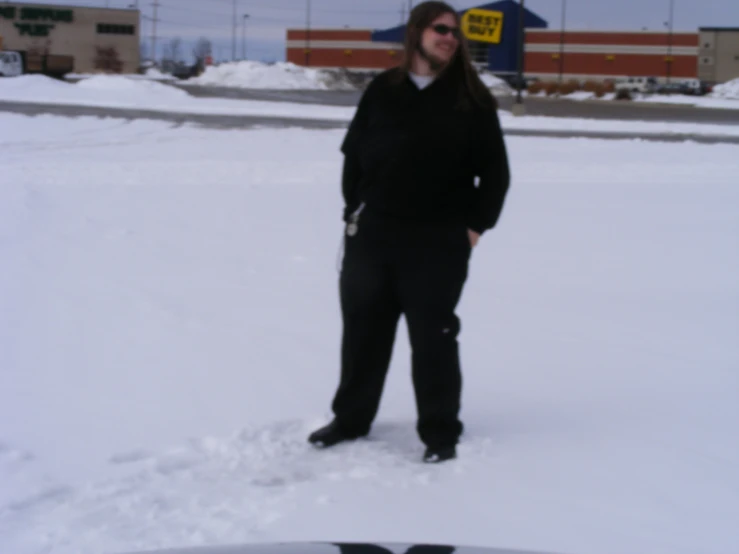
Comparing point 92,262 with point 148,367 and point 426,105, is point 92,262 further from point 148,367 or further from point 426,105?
point 426,105

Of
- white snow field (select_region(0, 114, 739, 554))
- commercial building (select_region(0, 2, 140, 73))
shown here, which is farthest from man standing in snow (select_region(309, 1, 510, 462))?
commercial building (select_region(0, 2, 140, 73))

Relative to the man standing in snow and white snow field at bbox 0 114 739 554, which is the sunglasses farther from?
white snow field at bbox 0 114 739 554

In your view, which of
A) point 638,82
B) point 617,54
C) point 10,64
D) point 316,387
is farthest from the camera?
point 617,54

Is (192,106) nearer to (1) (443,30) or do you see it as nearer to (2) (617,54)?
(1) (443,30)

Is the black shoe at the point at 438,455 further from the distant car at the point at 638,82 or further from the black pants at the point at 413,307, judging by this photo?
the distant car at the point at 638,82

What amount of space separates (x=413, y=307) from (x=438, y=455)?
59 cm

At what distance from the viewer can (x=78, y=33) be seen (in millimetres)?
89250

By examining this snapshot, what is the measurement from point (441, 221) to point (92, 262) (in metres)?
3.99

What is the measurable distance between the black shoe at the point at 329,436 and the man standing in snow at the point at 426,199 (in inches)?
13.6

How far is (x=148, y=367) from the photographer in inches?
198

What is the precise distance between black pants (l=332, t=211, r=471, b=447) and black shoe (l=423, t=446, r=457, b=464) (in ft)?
0.07

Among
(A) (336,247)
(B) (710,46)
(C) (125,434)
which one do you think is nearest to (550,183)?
(A) (336,247)

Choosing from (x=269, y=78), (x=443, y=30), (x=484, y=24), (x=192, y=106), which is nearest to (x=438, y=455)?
(x=443, y=30)

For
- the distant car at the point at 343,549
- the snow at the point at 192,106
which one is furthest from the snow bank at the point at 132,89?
the distant car at the point at 343,549
